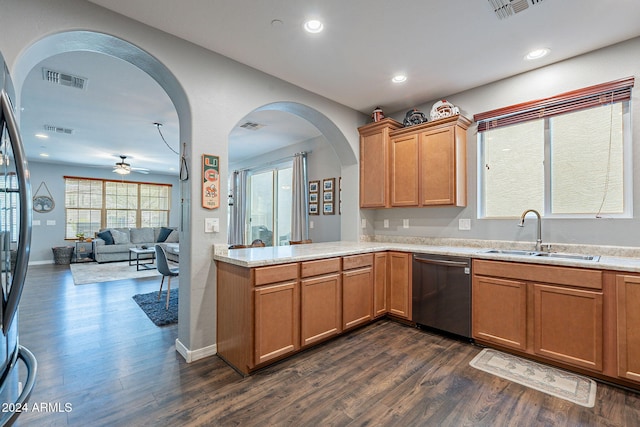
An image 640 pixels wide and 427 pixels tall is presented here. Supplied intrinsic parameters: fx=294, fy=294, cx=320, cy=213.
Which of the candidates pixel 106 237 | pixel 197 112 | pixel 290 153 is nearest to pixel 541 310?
pixel 197 112

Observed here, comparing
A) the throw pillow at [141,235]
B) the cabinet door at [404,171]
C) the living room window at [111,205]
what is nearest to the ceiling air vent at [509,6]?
the cabinet door at [404,171]

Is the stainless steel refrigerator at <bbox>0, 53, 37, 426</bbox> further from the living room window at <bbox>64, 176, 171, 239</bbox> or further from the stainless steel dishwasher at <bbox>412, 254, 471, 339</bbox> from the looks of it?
the living room window at <bbox>64, 176, 171, 239</bbox>

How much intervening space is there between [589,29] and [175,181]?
418 inches

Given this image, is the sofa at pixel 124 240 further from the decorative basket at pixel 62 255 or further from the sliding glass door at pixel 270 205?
the sliding glass door at pixel 270 205

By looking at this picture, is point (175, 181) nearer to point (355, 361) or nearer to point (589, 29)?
point (355, 361)

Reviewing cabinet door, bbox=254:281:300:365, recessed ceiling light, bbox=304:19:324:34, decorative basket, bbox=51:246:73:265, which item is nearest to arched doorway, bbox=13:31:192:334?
cabinet door, bbox=254:281:300:365

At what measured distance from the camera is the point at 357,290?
312 centimetres

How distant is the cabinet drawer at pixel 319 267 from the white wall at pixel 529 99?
152 cm

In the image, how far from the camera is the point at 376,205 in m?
3.88

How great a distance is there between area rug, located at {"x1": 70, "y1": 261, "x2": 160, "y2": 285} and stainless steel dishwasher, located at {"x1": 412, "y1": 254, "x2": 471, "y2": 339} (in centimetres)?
549

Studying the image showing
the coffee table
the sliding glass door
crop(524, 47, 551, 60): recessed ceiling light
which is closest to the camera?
crop(524, 47, 551, 60): recessed ceiling light

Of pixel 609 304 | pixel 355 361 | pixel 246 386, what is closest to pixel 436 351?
pixel 355 361

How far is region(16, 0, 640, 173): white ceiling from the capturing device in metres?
2.12

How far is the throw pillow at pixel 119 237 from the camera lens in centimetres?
809
